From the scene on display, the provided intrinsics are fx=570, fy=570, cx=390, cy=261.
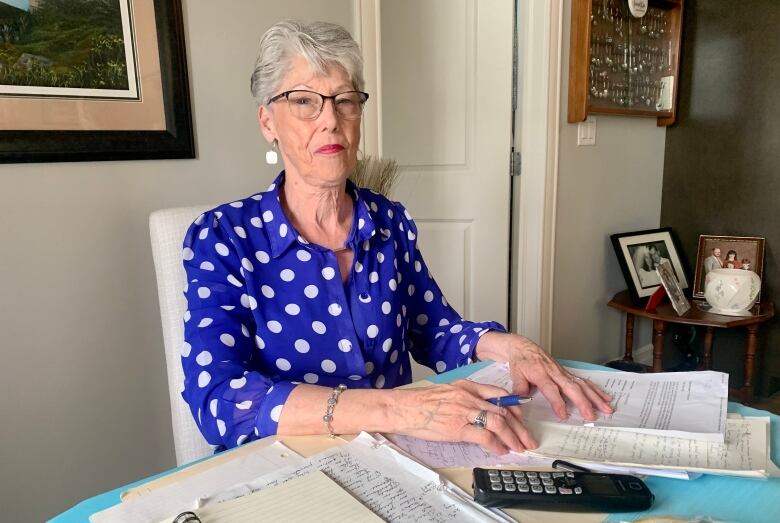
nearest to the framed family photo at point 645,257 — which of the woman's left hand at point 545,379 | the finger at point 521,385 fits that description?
the woman's left hand at point 545,379

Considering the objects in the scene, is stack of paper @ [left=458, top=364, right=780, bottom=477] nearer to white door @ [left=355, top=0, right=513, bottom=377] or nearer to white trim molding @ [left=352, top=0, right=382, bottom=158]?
white trim molding @ [left=352, top=0, right=382, bottom=158]

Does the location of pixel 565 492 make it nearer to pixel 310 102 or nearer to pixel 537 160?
pixel 310 102

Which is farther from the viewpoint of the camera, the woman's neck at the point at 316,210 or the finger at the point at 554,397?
the woman's neck at the point at 316,210

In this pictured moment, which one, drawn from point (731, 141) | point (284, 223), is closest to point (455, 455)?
point (284, 223)

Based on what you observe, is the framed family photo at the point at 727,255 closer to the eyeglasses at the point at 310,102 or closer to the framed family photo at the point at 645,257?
the framed family photo at the point at 645,257

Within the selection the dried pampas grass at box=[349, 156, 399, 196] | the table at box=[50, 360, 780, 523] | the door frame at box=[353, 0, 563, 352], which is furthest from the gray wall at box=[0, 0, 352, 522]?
the table at box=[50, 360, 780, 523]

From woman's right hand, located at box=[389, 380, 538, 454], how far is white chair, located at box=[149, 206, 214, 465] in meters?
0.50

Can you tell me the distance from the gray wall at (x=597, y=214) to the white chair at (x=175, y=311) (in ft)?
5.32

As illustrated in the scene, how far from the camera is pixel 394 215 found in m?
1.25

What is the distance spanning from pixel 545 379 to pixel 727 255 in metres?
1.96

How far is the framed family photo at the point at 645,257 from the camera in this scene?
2471mm

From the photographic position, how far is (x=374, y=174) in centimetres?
177

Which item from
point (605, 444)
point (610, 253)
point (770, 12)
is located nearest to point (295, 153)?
point (605, 444)

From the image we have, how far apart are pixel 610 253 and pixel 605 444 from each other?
79.1 inches
